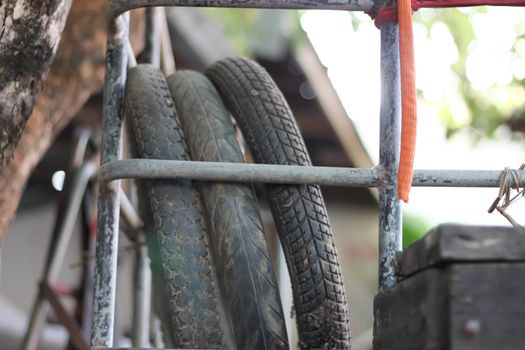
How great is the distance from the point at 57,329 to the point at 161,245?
147 inches

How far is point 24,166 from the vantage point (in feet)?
Answer: 10.2

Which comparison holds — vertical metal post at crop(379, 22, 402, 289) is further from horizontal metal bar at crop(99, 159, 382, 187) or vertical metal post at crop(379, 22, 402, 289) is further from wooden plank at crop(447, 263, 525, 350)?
wooden plank at crop(447, 263, 525, 350)

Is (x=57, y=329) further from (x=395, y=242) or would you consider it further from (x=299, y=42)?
(x=395, y=242)

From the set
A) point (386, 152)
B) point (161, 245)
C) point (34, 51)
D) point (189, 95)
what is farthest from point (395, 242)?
point (34, 51)

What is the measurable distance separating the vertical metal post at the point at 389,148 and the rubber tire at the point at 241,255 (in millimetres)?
234

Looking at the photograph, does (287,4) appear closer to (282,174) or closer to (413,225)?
(282,174)

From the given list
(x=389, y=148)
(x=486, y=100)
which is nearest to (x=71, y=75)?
(x=389, y=148)

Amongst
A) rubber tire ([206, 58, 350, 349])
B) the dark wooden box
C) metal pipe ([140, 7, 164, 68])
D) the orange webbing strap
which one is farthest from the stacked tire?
metal pipe ([140, 7, 164, 68])

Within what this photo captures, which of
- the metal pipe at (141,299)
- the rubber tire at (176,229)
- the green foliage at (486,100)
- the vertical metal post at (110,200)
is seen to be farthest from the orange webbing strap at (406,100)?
the green foliage at (486,100)

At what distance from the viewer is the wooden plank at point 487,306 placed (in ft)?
3.86

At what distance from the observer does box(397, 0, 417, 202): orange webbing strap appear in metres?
1.65

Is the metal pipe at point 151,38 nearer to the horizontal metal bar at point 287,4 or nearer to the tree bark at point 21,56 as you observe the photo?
the tree bark at point 21,56

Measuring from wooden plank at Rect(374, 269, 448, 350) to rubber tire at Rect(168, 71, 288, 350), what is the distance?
0.28 m

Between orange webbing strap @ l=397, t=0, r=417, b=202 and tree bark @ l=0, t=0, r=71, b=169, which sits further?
tree bark @ l=0, t=0, r=71, b=169
